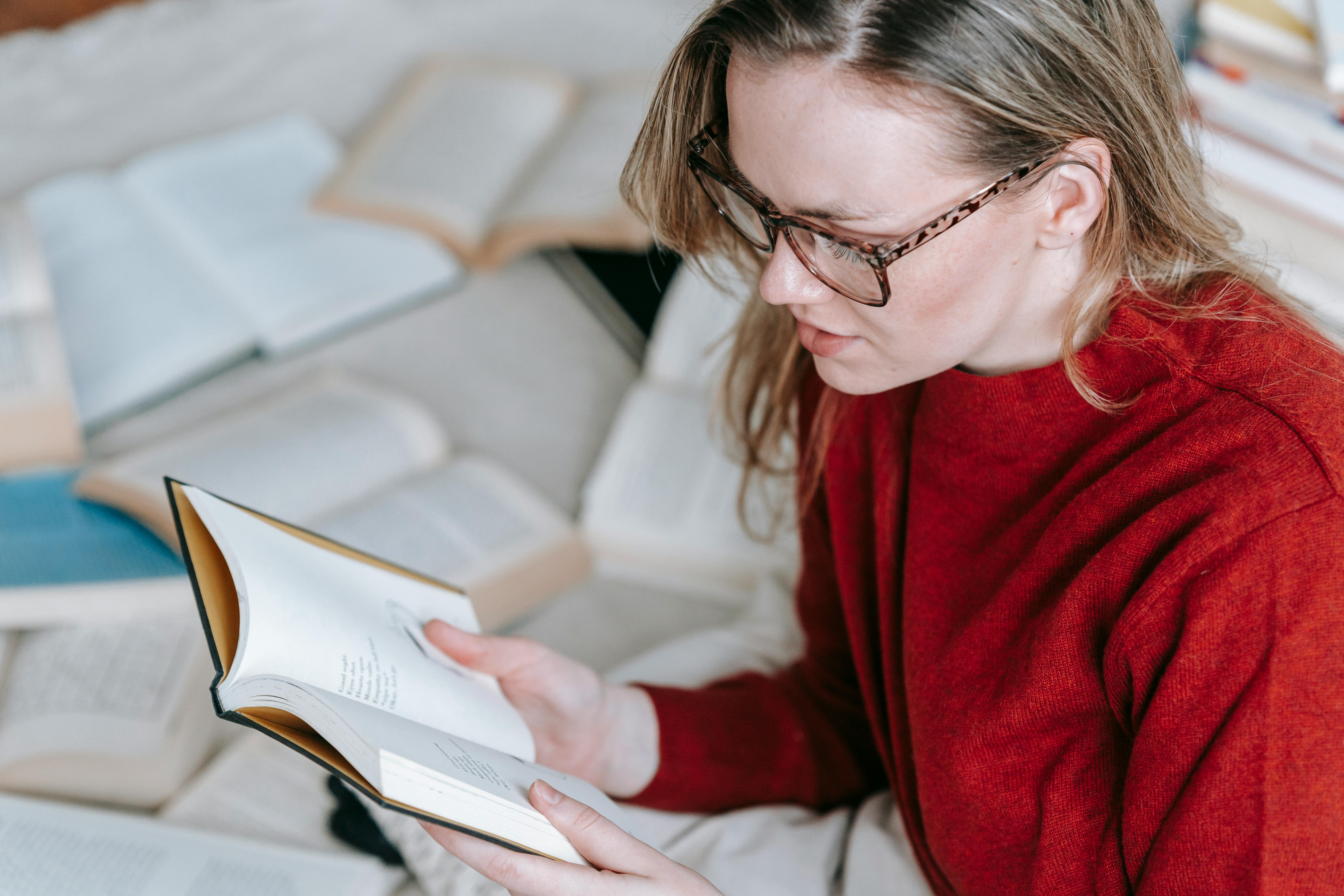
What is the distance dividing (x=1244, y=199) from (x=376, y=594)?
3.41ft

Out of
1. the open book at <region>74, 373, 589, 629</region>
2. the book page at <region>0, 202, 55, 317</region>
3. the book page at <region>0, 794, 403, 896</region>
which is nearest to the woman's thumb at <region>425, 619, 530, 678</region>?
the book page at <region>0, 794, 403, 896</region>

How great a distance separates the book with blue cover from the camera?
1.13 metres

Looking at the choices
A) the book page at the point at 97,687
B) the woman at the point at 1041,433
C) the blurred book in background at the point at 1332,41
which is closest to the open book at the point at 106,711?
the book page at the point at 97,687

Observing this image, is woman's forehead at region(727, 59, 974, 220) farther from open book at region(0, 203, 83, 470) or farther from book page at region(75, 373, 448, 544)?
open book at region(0, 203, 83, 470)

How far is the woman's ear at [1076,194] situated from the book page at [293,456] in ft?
3.03

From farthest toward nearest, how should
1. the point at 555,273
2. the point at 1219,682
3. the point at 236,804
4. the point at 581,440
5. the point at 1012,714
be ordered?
1. the point at 555,273
2. the point at 581,440
3. the point at 236,804
4. the point at 1012,714
5. the point at 1219,682

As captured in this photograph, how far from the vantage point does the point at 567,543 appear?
128 cm

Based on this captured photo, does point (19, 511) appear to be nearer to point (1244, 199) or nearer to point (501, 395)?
point (501, 395)

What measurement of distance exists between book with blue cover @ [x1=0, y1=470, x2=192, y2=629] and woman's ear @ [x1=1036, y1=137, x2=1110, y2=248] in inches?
37.2

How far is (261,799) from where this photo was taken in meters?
1.03

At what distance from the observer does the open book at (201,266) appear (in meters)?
1.50

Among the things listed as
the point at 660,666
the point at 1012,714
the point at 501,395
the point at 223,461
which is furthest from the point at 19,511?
the point at 1012,714

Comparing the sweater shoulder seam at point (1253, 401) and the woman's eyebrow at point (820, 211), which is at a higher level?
the woman's eyebrow at point (820, 211)

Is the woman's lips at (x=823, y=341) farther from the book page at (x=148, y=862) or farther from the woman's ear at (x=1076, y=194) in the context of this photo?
the book page at (x=148, y=862)
